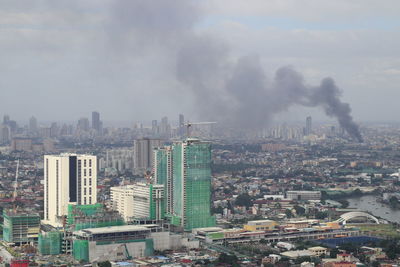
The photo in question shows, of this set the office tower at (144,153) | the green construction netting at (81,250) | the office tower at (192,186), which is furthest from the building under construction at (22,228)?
the office tower at (144,153)

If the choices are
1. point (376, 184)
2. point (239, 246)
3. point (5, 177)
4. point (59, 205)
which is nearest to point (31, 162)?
point (5, 177)

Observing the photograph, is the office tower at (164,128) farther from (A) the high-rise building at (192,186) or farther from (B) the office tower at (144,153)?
(A) the high-rise building at (192,186)

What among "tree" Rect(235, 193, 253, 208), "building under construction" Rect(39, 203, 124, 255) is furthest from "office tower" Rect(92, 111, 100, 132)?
"building under construction" Rect(39, 203, 124, 255)

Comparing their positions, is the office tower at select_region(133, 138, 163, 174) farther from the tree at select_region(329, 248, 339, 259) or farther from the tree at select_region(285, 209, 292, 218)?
the tree at select_region(329, 248, 339, 259)

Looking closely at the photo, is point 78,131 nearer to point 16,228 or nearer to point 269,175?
point 269,175

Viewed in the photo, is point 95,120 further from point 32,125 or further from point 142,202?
point 142,202

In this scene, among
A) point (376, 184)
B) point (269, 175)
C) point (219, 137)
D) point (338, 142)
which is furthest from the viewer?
point (338, 142)
